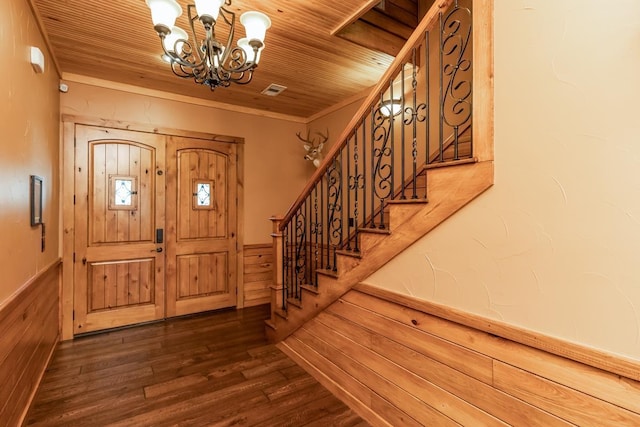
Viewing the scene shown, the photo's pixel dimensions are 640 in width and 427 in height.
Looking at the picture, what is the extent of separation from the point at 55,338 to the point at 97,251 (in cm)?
93

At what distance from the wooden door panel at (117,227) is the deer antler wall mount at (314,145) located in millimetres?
1890

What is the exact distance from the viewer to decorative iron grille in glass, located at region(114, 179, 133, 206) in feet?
11.9

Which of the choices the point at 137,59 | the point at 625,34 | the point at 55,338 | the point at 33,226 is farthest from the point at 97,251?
the point at 625,34

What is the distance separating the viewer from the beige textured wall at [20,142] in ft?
5.65

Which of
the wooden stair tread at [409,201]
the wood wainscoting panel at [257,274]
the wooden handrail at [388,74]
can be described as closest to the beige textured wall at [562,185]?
the wooden stair tread at [409,201]

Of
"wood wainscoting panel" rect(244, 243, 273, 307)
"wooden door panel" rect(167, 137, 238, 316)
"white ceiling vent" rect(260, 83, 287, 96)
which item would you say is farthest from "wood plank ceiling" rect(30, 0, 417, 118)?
"wood wainscoting panel" rect(244, 243, 273, 307)

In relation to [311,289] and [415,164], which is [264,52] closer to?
[415,164]

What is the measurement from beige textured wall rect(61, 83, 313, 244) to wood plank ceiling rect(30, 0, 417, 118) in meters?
0.19

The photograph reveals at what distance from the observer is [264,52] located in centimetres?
296

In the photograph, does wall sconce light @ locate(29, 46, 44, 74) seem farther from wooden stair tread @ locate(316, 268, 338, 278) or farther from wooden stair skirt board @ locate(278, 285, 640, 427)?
wooden stair skirt board @ locate(278, 285, 640, 427)

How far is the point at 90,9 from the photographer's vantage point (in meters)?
2.31

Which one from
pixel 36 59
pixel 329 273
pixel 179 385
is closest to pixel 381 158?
pixel 329 273

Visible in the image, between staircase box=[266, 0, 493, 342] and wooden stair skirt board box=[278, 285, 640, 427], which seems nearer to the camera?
wooden stair skirt board box=[278, 285, 640, 427]

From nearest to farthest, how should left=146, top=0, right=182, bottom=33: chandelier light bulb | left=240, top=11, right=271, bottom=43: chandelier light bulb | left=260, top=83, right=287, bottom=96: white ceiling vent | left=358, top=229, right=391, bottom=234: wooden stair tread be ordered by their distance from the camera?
left=146, top=0, right=182, bottom=33: chandelier light bulb → left=240, top=11, right=271, bottom=43: chandelier light bulb → left=358, top=229, right=391, bottom=234: wooden stair tread → left=260, top=83, right=287, bottom=96: white ceiling vent
